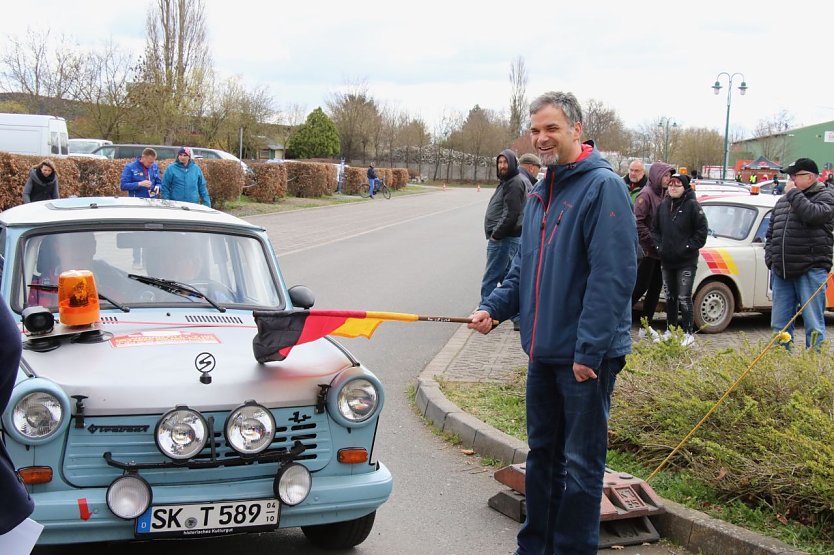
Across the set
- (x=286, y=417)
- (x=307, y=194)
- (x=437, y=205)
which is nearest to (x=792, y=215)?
(x=286, y=417)

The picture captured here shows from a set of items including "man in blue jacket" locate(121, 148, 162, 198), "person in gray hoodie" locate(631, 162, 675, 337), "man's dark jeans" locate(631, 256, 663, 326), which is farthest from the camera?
"man in blue jacket" locate(121, 148, 162, 198)

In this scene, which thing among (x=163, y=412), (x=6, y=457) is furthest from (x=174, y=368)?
(x=6, y=457)

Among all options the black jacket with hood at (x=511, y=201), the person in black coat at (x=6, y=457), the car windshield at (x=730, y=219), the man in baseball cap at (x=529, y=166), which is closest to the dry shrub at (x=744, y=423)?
the person in black coat at (x=6, y=457)

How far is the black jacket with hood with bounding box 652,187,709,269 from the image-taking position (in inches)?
382

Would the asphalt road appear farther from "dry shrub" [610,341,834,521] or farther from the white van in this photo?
the white van

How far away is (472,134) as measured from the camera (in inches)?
3760

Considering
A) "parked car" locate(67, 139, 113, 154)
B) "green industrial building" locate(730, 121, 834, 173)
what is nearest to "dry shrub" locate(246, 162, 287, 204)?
"parked car" locate(67, 139, 113, 154)

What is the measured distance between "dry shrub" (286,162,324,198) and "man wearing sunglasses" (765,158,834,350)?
102ft

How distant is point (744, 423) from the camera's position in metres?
5.32

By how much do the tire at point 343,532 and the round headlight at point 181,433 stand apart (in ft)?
2.99

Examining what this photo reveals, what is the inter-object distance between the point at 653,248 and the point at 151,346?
283 inches

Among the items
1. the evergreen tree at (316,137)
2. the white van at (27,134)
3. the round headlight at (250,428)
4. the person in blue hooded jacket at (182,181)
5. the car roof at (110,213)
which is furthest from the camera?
the evergreen tree at (316,137)

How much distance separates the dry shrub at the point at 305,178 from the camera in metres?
39.1

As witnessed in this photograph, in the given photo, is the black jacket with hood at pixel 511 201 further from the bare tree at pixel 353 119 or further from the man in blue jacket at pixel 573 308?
the bare tree at pixel 353 119
